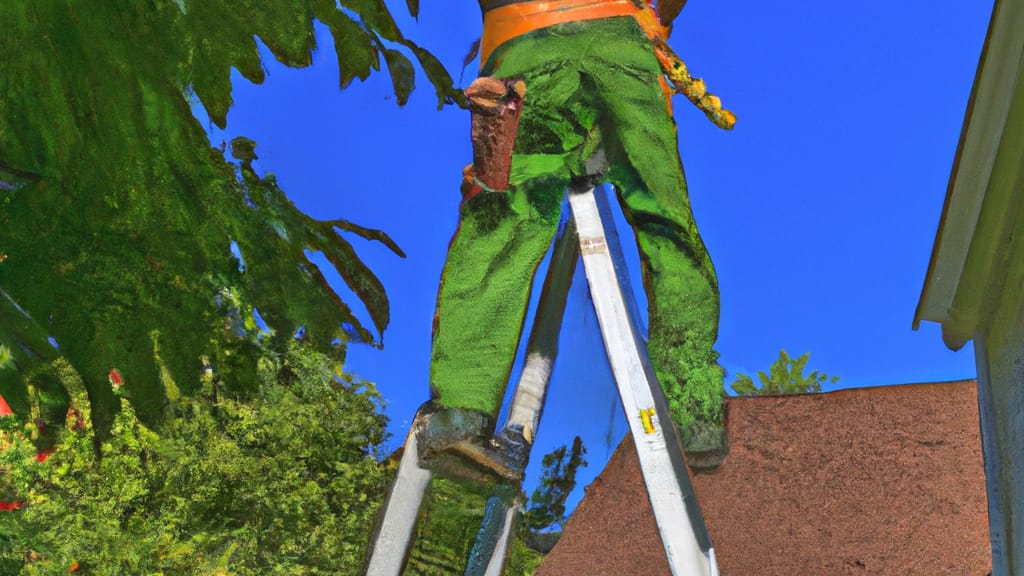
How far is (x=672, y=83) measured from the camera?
2.11 meters

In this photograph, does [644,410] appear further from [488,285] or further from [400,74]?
[400,74]

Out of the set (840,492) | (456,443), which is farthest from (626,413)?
(840,492)

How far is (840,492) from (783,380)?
40 centimetres

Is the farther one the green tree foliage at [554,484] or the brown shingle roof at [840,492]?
the brown shingle roof at [840,492]

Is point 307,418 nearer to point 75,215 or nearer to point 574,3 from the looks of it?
point 75,215

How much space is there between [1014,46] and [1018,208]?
0.78 ft

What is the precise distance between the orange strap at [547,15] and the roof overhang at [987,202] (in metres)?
0.62

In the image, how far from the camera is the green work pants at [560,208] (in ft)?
6.61

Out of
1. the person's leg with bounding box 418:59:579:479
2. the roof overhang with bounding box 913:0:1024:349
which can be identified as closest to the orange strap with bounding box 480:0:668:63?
the person's leg with bounding box 418:59:579:479

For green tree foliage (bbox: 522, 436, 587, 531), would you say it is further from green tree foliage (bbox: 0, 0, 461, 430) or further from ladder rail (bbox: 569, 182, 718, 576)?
green tree foliage (bbox: 0, 0, 461, 430)

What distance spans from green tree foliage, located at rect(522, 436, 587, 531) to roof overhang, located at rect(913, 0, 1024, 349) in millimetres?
757

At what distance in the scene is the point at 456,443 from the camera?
197 cm

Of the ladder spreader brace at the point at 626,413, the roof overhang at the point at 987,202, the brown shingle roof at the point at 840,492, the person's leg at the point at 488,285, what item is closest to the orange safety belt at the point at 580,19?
the person's leg at the point at 488,285

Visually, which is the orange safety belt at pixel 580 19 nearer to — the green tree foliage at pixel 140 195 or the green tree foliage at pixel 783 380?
the green tree foliage at pixel 140 195
